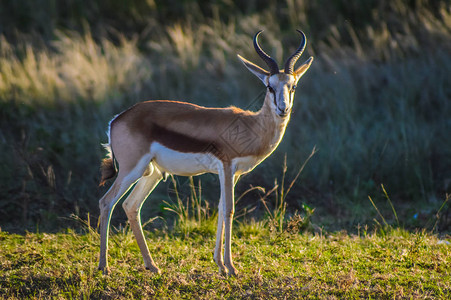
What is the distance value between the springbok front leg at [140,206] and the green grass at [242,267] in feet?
0.38

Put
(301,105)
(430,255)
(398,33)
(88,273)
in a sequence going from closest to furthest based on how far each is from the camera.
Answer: (88,273)
(430,255)
(301,105)
(398,33)

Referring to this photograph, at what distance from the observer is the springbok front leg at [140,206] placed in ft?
17.1

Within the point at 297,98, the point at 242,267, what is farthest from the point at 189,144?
the point at 297,98

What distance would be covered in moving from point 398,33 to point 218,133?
23.6 feet

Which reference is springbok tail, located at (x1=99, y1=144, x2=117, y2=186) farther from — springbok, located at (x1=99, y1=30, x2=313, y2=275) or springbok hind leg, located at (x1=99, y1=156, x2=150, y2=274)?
springbok hind leg, located at (x1=99, y1=156, x2=150, y2=274)

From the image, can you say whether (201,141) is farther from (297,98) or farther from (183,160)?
(297,98)

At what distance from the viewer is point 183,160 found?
5035 millimetres

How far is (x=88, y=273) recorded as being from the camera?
16.5ft

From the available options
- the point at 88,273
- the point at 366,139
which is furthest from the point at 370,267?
the point at 366,139

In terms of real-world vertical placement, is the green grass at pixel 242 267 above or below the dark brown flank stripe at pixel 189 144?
below

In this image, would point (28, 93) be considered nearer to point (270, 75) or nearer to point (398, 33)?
point (270, 75)

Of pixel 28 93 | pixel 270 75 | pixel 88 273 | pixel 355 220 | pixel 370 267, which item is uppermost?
pixel 270 75

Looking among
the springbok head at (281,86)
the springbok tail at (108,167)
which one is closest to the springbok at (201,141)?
the springbok head at (281,86)

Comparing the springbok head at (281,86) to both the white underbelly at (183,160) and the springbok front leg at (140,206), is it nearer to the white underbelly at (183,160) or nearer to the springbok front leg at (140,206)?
the white underbelly at (183,160)
